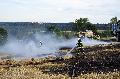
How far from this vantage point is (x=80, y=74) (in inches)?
1013

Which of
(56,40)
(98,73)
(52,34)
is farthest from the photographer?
(52,34)

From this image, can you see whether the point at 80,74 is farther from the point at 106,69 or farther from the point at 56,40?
the point at 56,40

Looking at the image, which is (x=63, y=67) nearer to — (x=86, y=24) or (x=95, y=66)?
(x=95, y=66)

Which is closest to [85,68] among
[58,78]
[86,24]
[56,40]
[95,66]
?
[95,66]

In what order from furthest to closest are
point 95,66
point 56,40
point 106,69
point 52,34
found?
point 52,34 < point 56,40 < point 95,66 < point 106,69

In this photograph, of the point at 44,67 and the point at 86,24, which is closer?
the point at 44,67

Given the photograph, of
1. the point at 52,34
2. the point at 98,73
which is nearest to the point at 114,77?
the point at 98,73

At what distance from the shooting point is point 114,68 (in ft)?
92.0

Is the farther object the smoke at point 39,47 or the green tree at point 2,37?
the green tree at point 2,37

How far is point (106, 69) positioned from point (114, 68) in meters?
0.80

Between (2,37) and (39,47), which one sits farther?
(2,37)

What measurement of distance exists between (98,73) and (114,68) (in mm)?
2786

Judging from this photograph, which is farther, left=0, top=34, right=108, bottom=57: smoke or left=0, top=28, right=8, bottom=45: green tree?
left=0, top=28, right=8, bottom=45: green tree

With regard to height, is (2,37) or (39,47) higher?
(2,37)
